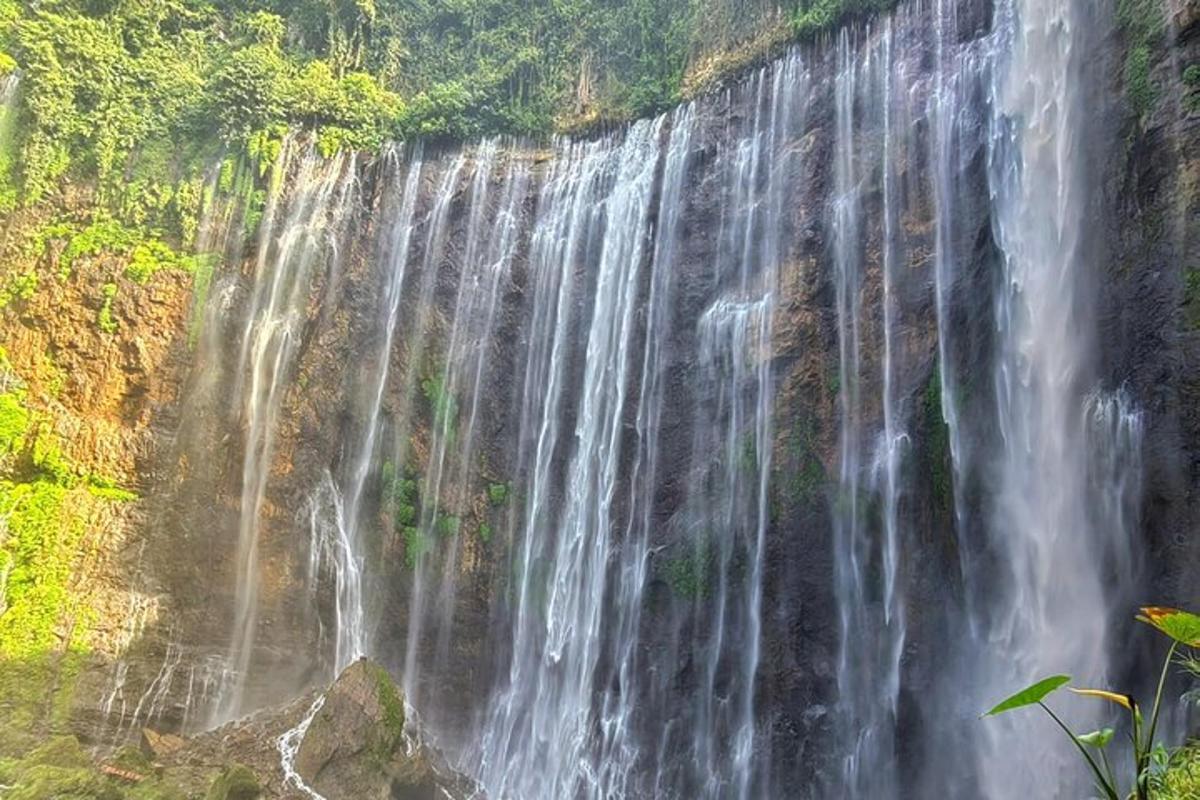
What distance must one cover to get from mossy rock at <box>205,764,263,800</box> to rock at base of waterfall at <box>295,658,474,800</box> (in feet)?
2.75

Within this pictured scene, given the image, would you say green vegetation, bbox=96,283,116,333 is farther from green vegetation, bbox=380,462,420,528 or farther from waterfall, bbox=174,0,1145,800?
green vegetation, bbox=380,462,420,528

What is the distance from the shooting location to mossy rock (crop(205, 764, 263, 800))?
32.2 ft

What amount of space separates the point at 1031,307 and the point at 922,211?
2438 mm

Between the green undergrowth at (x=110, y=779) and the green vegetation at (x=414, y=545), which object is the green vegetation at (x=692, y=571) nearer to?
the green vegetation at (x=414, y=545)

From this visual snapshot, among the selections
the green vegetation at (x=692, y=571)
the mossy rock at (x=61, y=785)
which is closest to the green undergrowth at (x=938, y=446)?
the green vegetation at (x=692, y=571)

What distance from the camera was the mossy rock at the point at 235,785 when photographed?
9805 millimetres

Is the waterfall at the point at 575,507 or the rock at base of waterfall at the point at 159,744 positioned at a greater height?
the waterfall at the point at 575,507

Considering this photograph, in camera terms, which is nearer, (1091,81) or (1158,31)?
(1158,31)

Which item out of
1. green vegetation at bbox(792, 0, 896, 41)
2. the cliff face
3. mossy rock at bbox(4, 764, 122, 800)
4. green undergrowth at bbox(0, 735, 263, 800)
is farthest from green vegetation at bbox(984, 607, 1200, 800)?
green vegetation at bbox(792, 0, 896, 41)

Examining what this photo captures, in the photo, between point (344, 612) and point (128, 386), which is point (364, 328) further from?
point (344, 612)

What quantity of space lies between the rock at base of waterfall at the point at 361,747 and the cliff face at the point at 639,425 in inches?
123

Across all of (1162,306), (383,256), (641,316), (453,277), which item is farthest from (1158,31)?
(383,256)

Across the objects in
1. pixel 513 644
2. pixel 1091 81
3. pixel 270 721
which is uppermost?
pixel 1091 81

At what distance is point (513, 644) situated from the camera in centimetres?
1530
